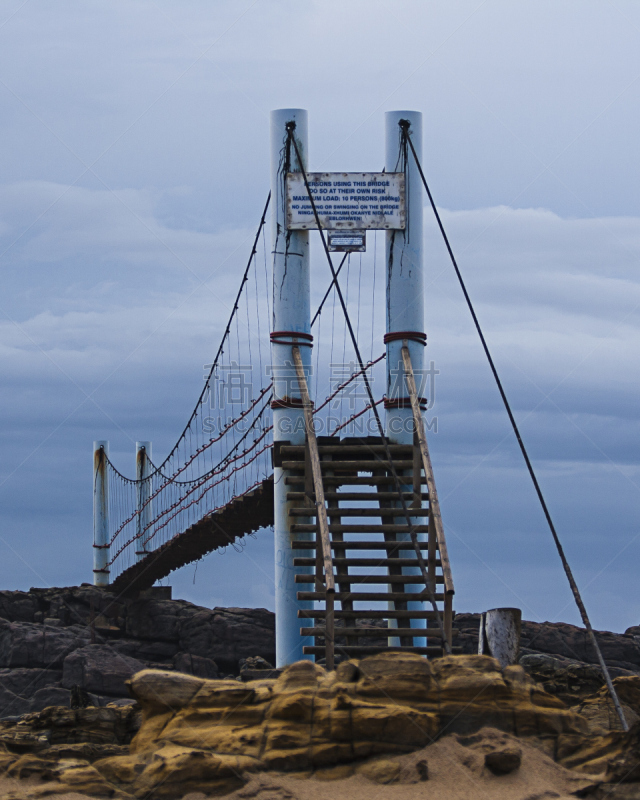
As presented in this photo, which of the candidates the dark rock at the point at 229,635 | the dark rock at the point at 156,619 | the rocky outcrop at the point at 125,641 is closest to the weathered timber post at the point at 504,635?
the rocky outcrop at the point at 125,641

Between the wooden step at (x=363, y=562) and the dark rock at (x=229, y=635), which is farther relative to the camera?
the dark rock at (x=229, y=635)

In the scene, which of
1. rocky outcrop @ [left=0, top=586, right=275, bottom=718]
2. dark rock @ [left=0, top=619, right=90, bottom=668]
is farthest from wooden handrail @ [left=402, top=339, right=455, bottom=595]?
dark rock @ [left=0, top=619, right=90, bottom=668]

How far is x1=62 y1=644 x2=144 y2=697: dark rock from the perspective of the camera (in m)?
20.5

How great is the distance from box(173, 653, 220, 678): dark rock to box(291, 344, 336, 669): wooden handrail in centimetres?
1128

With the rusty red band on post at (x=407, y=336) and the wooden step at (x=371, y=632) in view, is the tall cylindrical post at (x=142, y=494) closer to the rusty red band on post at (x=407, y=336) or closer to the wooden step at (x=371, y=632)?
the rusty red band on post at (x=407, y=336)

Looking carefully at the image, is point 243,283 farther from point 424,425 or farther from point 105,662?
point 105,662

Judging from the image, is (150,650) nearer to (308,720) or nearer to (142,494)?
(142,494)

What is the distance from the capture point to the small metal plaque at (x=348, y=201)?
1210 centimetres

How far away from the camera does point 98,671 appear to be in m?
20.7

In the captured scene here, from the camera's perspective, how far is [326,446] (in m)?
11.9

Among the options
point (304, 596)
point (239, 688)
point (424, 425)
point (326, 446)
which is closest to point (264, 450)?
point (326, 446)

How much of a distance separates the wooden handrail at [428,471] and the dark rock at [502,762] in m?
2.63

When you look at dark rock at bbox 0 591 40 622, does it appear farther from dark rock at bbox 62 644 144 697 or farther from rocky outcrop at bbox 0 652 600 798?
rocky outcrop at bbox 0 652 600 798

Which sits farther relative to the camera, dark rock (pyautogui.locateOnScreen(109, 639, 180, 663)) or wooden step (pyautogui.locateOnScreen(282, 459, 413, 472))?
dark rock (pyautogui.locateOnScreen(109, 639, 180, 663))
